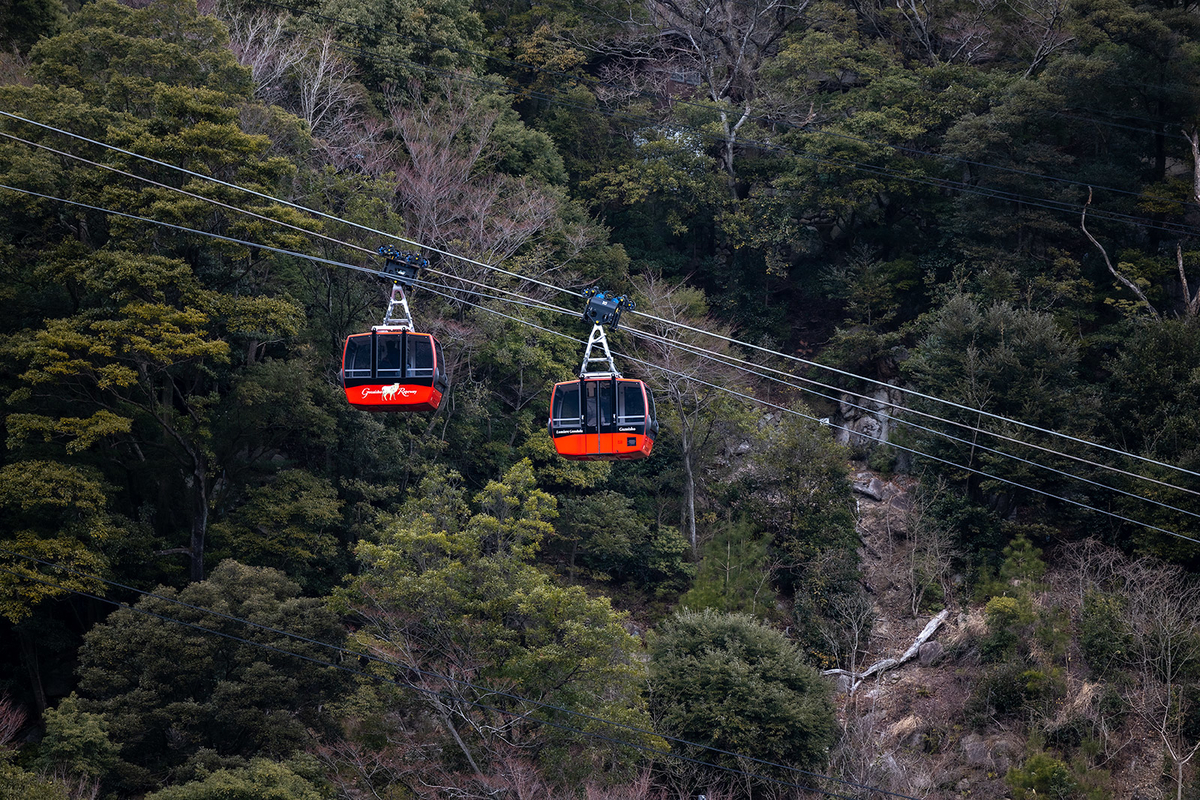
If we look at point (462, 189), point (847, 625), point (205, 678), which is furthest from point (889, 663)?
point (462, 189)

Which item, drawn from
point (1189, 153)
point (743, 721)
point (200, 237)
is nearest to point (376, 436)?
point (200, 237)

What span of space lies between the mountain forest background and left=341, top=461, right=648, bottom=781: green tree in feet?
0.32

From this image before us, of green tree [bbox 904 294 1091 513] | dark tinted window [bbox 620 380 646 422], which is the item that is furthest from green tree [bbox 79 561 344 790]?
green tree [bbox 904 294 1091 513]

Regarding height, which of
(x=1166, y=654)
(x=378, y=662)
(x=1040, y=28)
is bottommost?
(x=1166, y=654)

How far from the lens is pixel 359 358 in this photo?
16.4 m

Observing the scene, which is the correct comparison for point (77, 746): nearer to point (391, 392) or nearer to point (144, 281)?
point (391, 392)

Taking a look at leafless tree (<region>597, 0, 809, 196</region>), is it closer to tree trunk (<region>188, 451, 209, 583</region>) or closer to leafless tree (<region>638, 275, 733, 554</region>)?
leafless tree (<region>638, 275, 733, 554</region>)

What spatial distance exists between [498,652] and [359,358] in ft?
23.7

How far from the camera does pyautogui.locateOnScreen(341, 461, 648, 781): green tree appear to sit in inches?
800

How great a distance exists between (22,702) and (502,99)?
865 inches

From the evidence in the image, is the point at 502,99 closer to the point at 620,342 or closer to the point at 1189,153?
the point at 620,342

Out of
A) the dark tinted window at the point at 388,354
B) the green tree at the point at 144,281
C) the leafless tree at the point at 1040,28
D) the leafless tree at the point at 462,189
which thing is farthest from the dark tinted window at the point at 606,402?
the leafless tree at the point at 1040,28

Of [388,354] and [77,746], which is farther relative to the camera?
[77,746]

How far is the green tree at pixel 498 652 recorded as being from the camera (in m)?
20.3
